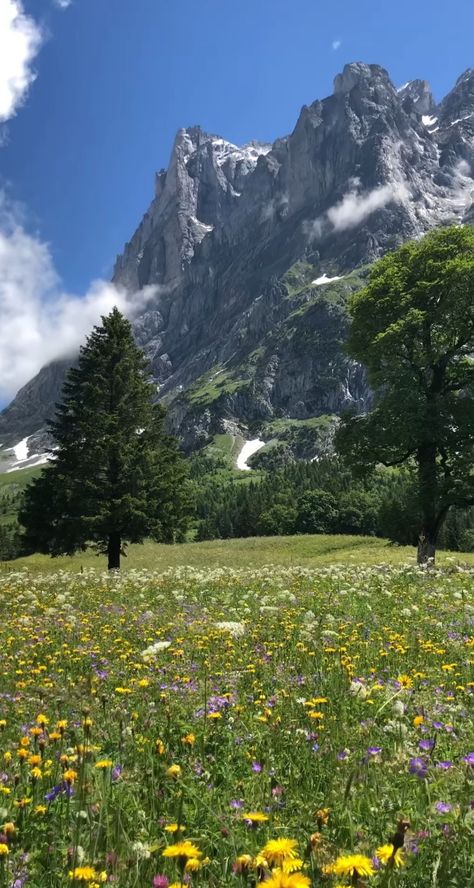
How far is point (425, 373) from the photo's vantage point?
2814 centimetres

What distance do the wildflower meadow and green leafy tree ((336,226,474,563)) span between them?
50.7ft

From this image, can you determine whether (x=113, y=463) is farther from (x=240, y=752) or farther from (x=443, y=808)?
(x=443, y=808)

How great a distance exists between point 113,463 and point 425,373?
60.2 feet

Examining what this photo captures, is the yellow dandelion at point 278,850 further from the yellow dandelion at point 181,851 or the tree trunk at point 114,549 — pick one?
the tree trunk at point 114,549

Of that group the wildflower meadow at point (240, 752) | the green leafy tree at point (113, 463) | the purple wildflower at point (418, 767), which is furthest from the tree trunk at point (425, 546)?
the purple wildflower at point (418, 767)

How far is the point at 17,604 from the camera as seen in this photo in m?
13.7

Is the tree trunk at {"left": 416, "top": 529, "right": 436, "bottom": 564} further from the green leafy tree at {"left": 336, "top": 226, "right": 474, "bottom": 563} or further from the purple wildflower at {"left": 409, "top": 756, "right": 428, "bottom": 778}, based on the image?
the purple wildflower at {"left": 409, "top": 756, "right": 428, "bottom": 778}

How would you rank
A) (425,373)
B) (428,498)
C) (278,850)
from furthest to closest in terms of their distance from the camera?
(425,373), (428,498), (278,850)

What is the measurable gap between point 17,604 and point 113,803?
35.2 ft

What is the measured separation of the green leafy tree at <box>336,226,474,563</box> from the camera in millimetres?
25234

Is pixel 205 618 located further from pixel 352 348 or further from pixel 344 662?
pixel 352 348

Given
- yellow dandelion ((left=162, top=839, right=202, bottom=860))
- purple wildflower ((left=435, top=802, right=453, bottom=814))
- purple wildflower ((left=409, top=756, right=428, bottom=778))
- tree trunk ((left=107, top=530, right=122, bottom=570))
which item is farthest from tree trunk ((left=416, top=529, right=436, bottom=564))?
yellow dandelion ((left=162, top=839, right=202, bottom=860))

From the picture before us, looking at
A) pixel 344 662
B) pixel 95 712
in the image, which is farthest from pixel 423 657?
pixel 95 712

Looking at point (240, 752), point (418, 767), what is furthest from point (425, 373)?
point (418, 767)
